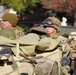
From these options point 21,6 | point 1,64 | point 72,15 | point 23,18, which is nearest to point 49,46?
point 1,64

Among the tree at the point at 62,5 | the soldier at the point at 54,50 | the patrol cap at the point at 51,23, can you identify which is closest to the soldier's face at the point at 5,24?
the patrol cap at the point at 51,23

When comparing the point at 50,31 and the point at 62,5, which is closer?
the point at 50,31

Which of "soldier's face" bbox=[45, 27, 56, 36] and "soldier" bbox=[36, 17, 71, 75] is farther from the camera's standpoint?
"soldier's face" bbox=[45, 27, 56, 36]

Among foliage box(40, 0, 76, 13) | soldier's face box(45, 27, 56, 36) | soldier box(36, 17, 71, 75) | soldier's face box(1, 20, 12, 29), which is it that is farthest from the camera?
foliage box(40, 0, 76, 13)

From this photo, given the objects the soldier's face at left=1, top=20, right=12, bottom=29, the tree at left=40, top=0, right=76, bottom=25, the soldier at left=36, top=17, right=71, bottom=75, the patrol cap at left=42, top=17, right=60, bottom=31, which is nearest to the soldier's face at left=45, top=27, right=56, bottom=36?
the patrol cap at left=42, top=17, right=60, bottom=31

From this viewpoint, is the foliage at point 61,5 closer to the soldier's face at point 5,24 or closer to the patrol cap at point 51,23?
the soldier's face at point 5,24

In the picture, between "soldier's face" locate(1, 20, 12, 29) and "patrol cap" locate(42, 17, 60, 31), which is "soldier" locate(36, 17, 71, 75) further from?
"soldier's face" locate(1, 20, 12, 29)

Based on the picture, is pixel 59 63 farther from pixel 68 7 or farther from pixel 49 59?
pixel 68 7

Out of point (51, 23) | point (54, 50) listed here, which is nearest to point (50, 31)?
point (51, 23)

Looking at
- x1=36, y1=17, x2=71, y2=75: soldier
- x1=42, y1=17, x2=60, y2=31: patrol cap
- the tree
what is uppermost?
x1=42, y1=17, x2=60, y2=31: patrol cap

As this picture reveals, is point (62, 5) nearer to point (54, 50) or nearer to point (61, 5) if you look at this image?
point (61, 5)

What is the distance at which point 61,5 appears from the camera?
3300cm

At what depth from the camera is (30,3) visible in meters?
30.0

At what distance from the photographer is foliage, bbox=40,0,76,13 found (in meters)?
32.5
